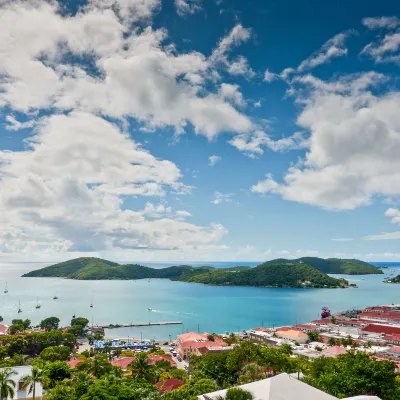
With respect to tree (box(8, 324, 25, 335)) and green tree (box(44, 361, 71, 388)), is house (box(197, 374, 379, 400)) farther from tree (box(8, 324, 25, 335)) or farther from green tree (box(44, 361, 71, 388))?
tree (box(8, 324, 25, 335))

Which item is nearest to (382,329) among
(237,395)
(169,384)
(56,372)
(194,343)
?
(194,343)

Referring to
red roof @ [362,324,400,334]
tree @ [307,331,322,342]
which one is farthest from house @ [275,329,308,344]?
red roof @ [362,324,400,334]

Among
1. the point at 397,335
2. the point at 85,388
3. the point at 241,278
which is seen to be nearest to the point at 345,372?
the point at 85,388

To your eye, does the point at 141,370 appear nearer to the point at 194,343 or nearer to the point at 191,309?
the point at 194,343

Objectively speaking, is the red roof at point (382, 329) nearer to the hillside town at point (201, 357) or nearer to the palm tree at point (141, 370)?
the hillside town at point (201, 357)

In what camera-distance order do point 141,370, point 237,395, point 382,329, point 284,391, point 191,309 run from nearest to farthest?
1. point 284,391
2. point 237,395
3. point 141,370
4. point 382,329
5. point 191,309

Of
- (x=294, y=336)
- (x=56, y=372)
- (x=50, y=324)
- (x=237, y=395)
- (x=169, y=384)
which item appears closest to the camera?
(x=237, y=395)
